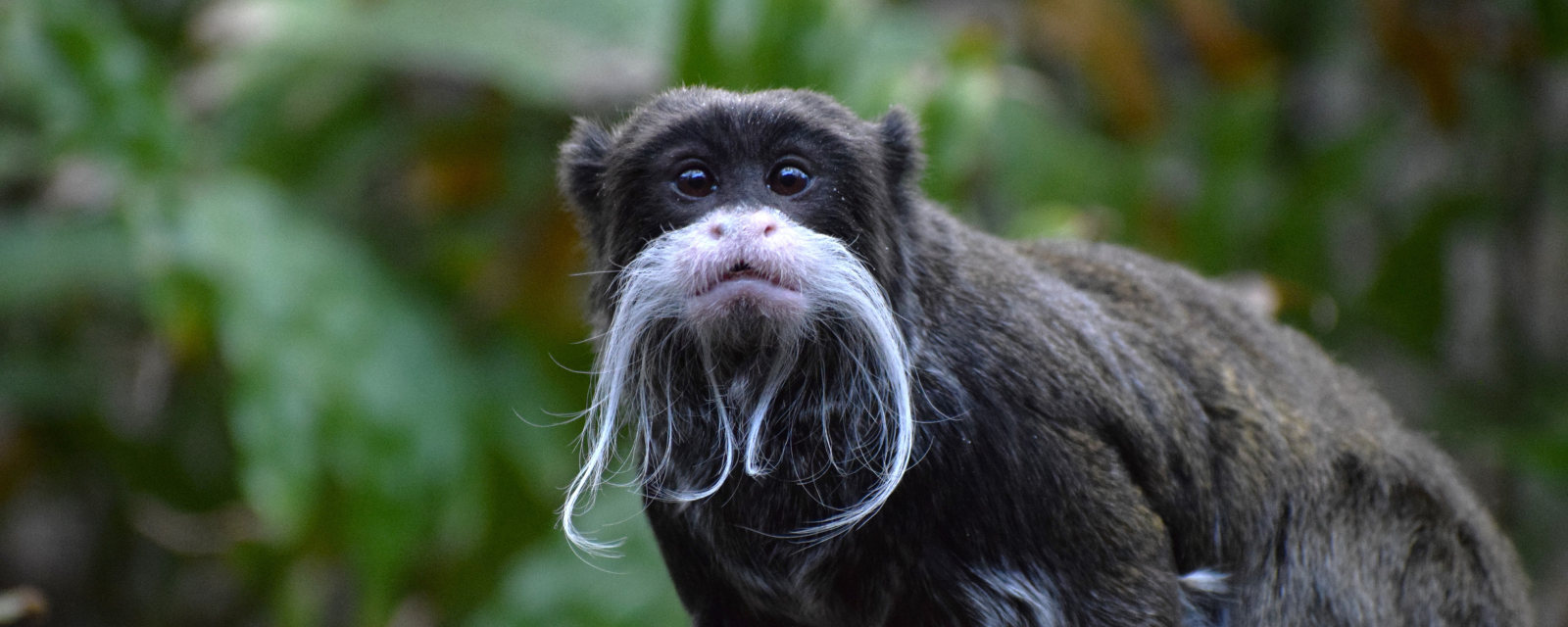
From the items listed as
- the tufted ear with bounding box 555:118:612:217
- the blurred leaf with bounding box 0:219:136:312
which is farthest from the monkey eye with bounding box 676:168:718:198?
the blurred leaf with bounding box 0:219:136:312

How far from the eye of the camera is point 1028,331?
2.47 metres

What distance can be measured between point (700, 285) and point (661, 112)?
368 millimetres

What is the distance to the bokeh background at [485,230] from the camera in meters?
4.39

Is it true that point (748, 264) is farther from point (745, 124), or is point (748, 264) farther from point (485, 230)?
point (485, 230)

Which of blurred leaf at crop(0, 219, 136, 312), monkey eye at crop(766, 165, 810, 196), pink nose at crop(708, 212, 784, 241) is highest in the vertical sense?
monkey eye at crop(766, 165, 810, 196)

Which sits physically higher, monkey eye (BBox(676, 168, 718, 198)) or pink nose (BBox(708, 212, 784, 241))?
monkey eye (BBox(676, 168, 718, 198))

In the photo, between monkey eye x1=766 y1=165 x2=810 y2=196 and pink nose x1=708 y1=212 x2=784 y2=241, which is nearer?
pink nose x1=708 y1=212 x2=784 y2=241

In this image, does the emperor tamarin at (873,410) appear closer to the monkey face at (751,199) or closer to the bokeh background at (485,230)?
the monkey face at (751,199)

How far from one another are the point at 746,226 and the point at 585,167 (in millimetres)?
561

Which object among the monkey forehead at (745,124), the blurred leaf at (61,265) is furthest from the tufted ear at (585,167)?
the blurred leaf at (61,265)

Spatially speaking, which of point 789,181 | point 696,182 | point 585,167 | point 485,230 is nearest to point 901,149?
point 789,181

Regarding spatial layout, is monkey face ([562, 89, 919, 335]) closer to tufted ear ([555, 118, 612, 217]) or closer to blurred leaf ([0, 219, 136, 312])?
tufted ear ([555, 118, 612, 217])

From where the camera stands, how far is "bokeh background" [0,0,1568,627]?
4.39 m

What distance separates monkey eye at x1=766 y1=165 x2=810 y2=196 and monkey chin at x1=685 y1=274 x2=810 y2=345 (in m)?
0.18
